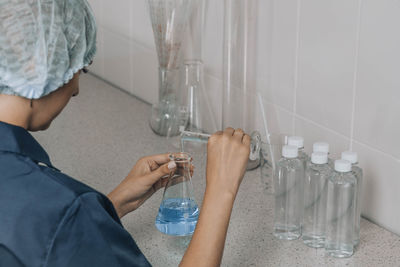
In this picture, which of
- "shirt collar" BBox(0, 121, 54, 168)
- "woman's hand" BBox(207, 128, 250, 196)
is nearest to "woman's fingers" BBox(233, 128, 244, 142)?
"woman's hand" BBox(207, 128, 250, 196)

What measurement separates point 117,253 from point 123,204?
15.3 inches

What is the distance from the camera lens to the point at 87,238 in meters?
0.84

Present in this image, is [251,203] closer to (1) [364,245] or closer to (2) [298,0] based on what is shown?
(1) [364,245]

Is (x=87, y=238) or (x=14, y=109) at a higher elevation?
(x=14, y=109)

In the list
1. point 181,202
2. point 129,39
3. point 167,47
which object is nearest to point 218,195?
point 181,202

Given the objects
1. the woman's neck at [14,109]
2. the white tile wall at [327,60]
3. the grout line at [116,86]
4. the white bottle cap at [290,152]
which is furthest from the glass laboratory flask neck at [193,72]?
the woman's neck at [14,109]

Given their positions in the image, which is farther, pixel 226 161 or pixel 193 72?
pixel 193 72

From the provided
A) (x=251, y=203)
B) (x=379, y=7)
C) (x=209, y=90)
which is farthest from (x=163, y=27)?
(x=379, y=7)

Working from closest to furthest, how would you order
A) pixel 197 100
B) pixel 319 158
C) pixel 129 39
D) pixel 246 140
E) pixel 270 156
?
pixel 246 140
pixel 319 158
pixel 270 156
pixel 197 100
pixel 129 39

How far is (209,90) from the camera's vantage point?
1768mm

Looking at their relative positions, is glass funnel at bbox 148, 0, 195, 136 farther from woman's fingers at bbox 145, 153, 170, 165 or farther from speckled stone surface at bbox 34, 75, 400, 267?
woman's fingers at bbox 145, 153, 170, 165

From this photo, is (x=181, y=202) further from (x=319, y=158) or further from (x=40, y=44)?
(x=40, y=44)

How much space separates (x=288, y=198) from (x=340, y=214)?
0.12 meters

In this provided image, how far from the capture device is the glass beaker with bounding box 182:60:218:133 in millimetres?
1659
